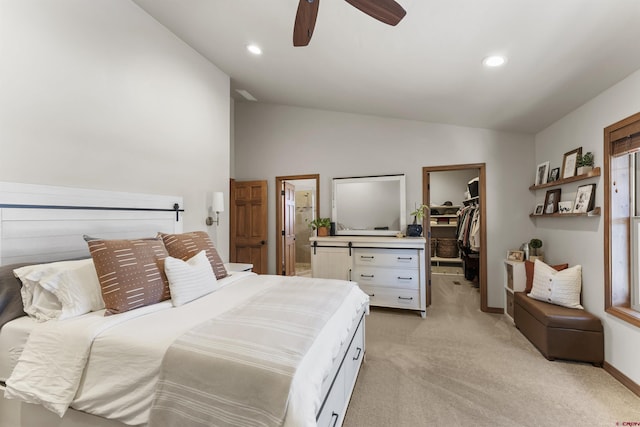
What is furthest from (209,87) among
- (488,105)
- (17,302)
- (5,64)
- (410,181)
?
(488,105)

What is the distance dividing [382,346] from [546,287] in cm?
171

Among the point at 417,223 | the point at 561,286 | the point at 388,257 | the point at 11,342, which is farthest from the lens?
the point at 417,223

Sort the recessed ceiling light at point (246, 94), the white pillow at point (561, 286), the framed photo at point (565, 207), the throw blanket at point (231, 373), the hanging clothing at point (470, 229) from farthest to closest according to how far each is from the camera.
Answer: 1. the hanging clothing at point (470, 229)
2. the recessed ceiling light at point (246, 94)
3. the framed photo at point (565, 207)
4. the white pillow at point (561, 286)
5. the throw blanket at point (231, 373)

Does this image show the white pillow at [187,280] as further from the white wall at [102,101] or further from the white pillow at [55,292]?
the white wall at [102,101]

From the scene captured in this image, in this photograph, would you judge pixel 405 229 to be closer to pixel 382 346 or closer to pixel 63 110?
pixel 382 346

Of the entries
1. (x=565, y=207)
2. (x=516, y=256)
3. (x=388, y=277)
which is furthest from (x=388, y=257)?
(x=565, y=207)

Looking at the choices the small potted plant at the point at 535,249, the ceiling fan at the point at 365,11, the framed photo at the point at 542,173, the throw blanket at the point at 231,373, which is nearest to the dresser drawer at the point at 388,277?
the small potted plant at the point at 535,249

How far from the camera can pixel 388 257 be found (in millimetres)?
3508

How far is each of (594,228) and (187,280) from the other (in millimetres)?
3358

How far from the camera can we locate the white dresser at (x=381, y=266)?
134 inches

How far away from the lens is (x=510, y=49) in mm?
1873

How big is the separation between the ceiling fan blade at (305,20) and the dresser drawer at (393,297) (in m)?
2.97

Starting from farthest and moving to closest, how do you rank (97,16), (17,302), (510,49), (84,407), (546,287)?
(546,287) → (97,16) → (510,49) → (17,302) → (84,407)

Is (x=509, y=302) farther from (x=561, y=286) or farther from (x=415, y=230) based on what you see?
(x=415, y=230)
